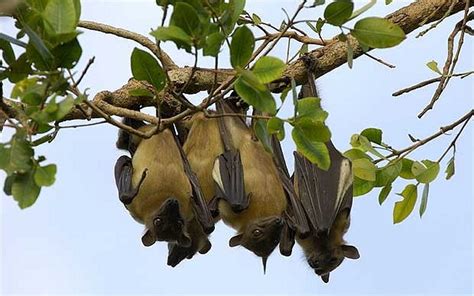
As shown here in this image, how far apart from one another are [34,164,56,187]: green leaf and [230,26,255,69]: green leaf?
942 millimetres

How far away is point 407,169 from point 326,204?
1.21 m

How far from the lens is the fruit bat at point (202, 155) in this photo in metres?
7.38

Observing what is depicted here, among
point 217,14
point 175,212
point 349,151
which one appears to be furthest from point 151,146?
point 217,14

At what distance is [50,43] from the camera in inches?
154

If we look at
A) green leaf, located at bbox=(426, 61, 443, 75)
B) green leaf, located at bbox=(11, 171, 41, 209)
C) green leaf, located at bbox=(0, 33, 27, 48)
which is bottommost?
green leaf, located at bbox=(426, 61, 443, 75)

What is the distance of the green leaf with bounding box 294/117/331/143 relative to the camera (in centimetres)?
427

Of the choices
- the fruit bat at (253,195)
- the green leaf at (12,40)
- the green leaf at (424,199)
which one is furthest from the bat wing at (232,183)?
the green leaf at (12,40)

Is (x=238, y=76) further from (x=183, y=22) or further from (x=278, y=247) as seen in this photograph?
(x=278, y=247)

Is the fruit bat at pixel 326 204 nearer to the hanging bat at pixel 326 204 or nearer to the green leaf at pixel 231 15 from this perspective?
the hanging bat at pixel 326 204

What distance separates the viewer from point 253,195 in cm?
750

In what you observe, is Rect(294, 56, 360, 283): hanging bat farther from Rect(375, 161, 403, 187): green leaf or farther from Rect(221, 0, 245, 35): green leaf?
Rect(221, 0, 245, 35): green leaf

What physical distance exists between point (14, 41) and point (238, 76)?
3.27ft

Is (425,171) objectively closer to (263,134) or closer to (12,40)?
(263,134)

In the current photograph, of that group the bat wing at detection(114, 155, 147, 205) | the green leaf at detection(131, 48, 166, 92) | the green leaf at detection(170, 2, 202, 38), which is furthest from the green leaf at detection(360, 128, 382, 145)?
the green leaf at detection(170, 2, 202, 38)
